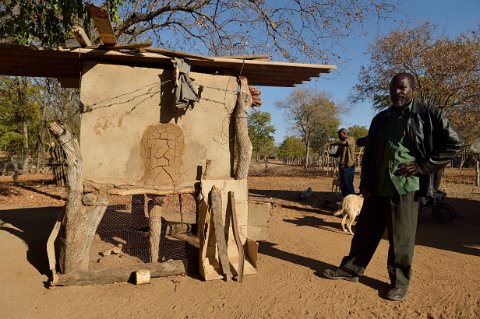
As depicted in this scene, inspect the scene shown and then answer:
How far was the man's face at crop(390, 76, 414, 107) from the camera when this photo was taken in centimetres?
383

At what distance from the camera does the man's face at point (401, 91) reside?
383cm

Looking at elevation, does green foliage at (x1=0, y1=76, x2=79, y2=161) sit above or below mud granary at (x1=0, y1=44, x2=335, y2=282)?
above

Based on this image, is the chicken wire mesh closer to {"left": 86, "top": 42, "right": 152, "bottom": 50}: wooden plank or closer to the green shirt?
{"left": 86, "top": 42, "right": 152, "bottom": 50}: wooden plank

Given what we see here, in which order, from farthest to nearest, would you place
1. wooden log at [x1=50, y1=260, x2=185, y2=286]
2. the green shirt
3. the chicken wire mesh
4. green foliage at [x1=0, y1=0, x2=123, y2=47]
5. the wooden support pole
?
1. green foliage at [x1=0, y1=0, x2=123, y2=47]
2. the chicken wire mesh
3. the wooden support pole
4. wooden log at [x1=50, y1=260, x2=185, y2=286]
5. the green shirt

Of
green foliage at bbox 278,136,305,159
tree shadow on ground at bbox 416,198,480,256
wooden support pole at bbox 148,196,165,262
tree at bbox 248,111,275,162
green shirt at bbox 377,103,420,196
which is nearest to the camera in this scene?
green shirt at bbox 377,103,420,196

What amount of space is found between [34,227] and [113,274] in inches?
152

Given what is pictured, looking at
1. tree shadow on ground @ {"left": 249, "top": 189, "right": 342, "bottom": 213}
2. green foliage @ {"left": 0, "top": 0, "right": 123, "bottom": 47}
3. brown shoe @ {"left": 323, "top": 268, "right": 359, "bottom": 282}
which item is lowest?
brown shoe @ {"left": 323, "top": 268, "right": 359, "bottom": 282}

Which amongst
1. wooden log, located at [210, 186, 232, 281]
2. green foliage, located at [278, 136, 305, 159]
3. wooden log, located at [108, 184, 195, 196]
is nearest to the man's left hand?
wooden log, located at [210, 186, 232, 281]

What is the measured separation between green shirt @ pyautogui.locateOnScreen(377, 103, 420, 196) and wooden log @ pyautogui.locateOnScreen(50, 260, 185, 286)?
2762 mm

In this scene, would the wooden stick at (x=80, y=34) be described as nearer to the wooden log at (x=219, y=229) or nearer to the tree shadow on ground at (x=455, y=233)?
the wooden log at (x=219, y=229)

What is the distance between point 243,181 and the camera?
16.7 feet

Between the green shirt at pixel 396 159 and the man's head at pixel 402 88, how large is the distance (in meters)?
0.09

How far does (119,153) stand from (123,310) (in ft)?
7.01

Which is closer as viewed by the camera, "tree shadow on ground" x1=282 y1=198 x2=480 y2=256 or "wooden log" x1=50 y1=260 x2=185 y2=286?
"wooden log" x1=50 y1=260 x2=185 y2=286
